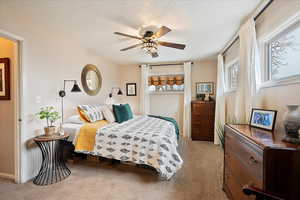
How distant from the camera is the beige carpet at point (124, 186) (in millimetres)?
1792

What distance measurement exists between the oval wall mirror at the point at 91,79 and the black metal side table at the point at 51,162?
1.50 meters

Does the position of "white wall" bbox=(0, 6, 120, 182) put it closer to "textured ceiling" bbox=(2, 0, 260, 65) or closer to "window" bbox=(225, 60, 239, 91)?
A: "textured ceiling" bbox=(2, 0, 260, 65)

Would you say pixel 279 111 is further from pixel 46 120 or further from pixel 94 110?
pixel 46 120

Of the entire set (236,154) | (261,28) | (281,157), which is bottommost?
(236,154)

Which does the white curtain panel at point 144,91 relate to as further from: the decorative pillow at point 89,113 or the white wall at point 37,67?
the white wall at point 37,67

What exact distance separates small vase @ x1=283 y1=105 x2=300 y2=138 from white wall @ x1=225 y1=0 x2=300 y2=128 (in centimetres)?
30

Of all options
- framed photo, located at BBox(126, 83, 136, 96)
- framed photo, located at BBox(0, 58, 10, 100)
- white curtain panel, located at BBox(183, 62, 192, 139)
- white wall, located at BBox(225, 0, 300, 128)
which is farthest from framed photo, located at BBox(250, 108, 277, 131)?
framed photo, located at BBox(126, 83, 136, 96)

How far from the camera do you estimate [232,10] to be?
188 centimetres

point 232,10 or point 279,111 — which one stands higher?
point 232,10

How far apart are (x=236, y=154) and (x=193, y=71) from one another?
141 inches

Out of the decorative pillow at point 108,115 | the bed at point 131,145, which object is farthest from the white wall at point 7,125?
the decorative pillow at point 108,115

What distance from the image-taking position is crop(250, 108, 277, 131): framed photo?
1.38 metres

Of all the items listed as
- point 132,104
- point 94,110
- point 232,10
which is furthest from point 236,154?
point 132,104

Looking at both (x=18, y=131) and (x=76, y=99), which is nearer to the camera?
(x=18, y=131)
